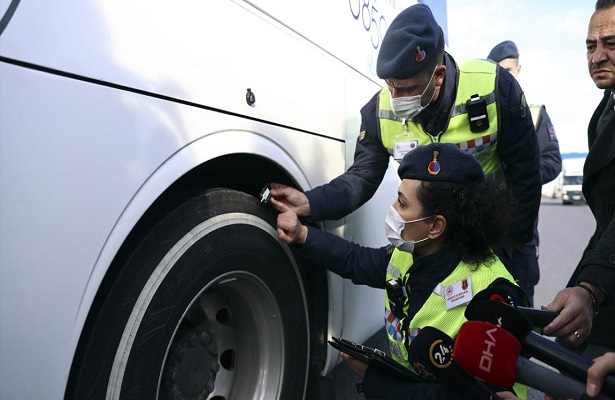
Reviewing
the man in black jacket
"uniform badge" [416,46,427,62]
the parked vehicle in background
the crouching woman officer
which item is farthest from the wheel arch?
the parked vehicle in background

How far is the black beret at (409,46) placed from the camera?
2033mm

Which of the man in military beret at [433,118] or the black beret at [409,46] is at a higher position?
the black beret at [409,46]

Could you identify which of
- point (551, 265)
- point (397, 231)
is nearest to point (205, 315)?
point (397, 231)

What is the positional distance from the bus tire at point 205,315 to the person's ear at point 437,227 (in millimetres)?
501

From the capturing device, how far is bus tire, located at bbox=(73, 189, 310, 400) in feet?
4.15

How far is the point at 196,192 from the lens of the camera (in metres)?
1.52

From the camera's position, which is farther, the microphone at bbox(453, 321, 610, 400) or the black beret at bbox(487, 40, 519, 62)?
the black beret at bbox(487, 40, 519, 62)

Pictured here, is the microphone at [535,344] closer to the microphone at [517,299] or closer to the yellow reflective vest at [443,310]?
the microphone at [517,299]

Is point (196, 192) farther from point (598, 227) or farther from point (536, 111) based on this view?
point (536, 111)

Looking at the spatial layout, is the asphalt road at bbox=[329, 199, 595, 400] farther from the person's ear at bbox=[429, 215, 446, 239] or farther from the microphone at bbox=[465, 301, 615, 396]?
the microphone at bbox=[465, 301, 615, 396]

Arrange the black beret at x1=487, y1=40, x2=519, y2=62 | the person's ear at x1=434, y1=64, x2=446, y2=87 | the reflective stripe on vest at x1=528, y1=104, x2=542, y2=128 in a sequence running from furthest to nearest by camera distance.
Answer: the black beret at x1=487, y1=40, x2=519, y2=62 → the reflective stripe on vest at x1=528, y1=104, x2=542, y2=128 → the person's ear at x1=434, y1=64, x2=446, y2=87

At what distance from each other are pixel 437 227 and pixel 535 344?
854 millimetres


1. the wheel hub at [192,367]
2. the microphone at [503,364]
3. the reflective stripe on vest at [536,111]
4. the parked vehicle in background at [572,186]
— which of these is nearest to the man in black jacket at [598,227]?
the microphone at [503,364]

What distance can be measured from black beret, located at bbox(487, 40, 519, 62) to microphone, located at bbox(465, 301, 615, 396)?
376 cm
